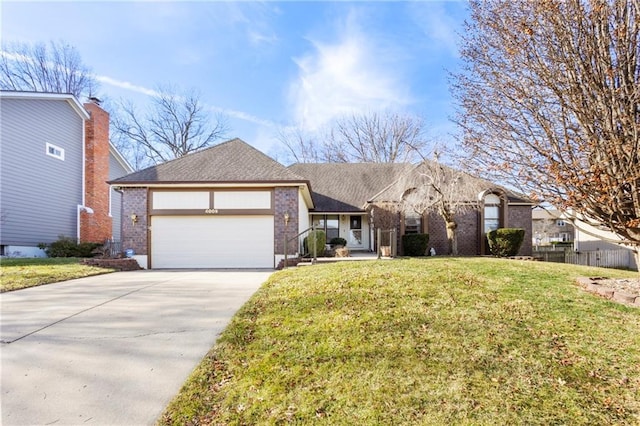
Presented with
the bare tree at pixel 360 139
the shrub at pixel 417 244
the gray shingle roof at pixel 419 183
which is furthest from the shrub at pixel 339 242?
the bare tree at pixel 360 139

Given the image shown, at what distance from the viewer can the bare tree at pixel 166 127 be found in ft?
94.9

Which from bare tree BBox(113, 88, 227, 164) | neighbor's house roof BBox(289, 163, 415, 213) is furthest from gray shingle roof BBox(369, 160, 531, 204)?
bare tree BBox(113, 88, 227, 164)

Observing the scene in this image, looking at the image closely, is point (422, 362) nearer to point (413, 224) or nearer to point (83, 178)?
point (413, 224)

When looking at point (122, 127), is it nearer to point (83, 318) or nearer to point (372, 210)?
point (372, 210)

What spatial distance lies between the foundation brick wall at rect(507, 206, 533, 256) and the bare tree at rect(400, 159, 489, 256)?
241 centimetres

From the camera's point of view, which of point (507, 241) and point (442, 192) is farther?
point (507, 241)

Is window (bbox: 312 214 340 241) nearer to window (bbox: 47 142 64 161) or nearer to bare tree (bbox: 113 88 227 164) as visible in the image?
window (bbox: 47 142 64 161)

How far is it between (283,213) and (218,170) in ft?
9.76

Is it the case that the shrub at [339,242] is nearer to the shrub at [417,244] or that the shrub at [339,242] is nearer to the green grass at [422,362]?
the shrub at [417,244]

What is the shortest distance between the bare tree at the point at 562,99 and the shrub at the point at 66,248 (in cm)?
1494

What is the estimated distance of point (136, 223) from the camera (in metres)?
11.4

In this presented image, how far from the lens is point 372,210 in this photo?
16.0 meters


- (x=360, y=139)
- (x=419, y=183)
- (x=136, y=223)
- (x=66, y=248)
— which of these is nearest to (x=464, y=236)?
(x=419, y=183)

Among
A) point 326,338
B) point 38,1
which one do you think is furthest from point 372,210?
point 38,1
